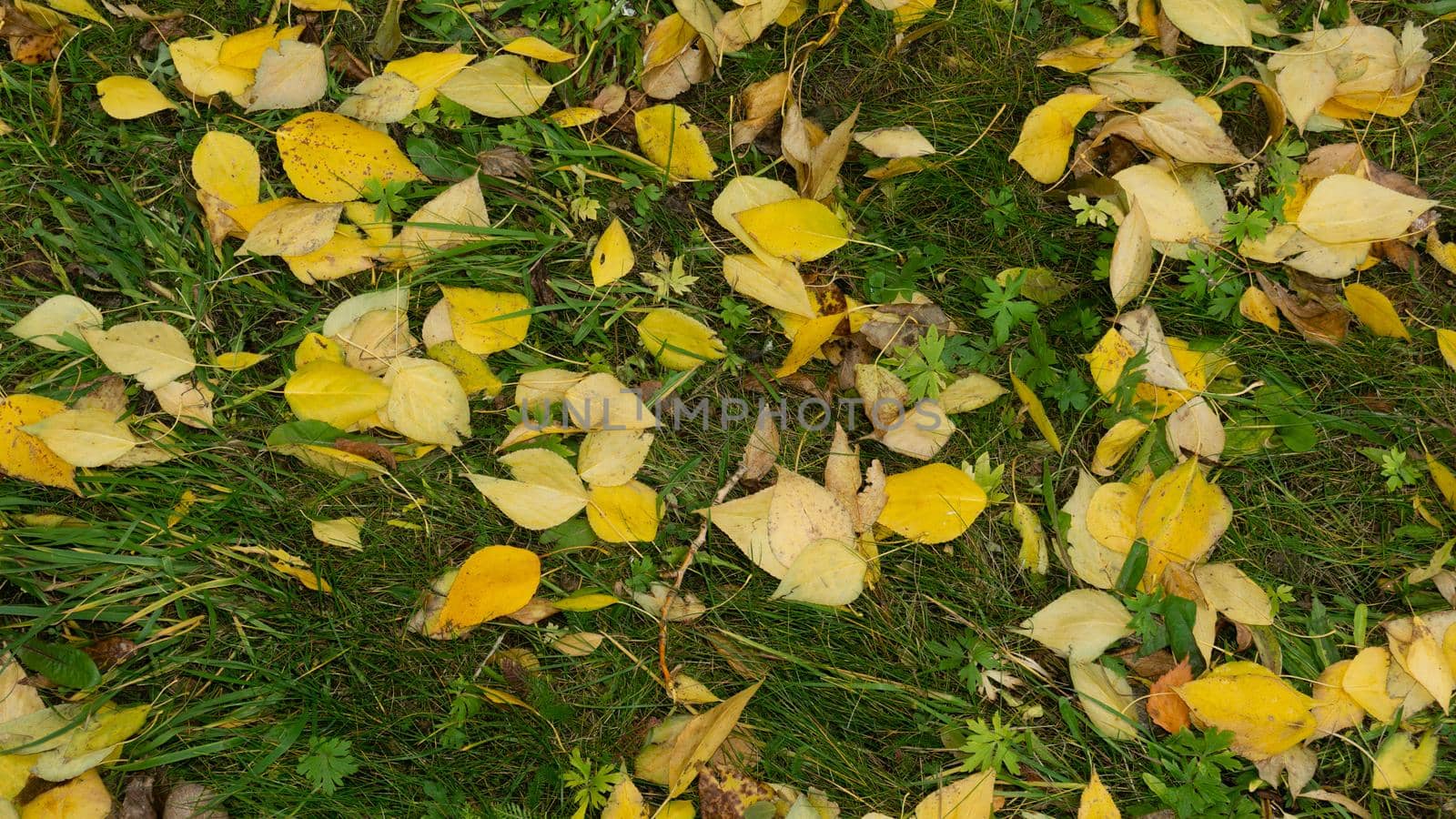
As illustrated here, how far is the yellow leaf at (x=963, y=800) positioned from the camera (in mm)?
1602

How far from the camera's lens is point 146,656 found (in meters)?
1.69

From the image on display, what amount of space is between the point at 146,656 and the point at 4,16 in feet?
3.99

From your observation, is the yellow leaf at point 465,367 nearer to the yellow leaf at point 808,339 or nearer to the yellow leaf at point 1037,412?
the yellow leaf at point 808,339

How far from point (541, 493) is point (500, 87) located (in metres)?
0.75

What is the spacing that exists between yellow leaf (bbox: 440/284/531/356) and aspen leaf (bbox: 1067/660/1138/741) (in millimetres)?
1155

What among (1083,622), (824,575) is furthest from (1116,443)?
(824,575)

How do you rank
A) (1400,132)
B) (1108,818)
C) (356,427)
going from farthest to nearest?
(1400,132)
(356,427)
(1108,818)

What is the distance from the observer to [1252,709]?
1611mm

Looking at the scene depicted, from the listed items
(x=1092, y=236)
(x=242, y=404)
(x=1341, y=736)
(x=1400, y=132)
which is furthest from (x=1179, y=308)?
(x=242, y=404)

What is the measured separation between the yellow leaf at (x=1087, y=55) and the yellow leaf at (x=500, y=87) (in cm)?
96

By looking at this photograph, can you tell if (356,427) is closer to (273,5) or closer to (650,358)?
(650,358)

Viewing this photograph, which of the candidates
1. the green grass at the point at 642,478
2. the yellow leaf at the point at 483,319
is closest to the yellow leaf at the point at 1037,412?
the green grass at the point at 642,478

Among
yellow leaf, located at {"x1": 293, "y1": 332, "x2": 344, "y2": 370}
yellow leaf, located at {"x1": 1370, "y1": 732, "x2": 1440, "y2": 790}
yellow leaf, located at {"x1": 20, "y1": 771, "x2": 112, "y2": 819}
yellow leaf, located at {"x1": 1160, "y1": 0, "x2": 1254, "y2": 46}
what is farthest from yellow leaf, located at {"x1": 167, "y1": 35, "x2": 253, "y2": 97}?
yellow leaf, located at {"x1": 1370, "y1": 732, "x2": 1440, "y2": 790}

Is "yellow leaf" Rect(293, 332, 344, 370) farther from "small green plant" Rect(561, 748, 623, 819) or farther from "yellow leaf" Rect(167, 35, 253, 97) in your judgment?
"small green plant" Rect(561, 748, 623, 819)
